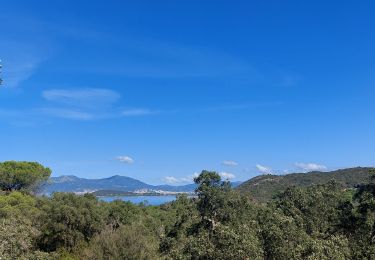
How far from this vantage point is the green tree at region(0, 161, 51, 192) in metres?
112

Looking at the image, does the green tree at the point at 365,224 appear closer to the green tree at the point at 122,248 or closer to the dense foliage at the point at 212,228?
the dense foliage at the point at 212,228

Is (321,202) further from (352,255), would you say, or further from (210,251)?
(210,251)

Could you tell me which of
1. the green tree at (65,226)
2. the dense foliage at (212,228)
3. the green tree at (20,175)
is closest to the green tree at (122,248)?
the dense foliage at (212,228)

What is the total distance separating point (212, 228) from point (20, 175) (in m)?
81.0

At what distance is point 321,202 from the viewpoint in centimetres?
5512

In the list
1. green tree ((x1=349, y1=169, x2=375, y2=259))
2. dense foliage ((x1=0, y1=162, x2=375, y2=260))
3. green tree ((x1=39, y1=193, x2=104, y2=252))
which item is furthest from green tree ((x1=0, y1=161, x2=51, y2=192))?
green tree ((x1=349, y1=169, x2=375, y2=259))

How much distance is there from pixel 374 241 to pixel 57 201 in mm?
47106

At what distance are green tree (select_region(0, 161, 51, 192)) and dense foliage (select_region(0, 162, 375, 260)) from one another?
24.5 meters

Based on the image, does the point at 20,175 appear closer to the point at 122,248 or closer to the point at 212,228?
the point at 122,248

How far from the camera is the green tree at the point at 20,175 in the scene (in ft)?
367

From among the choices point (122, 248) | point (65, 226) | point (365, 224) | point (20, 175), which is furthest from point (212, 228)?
point (20, 175)

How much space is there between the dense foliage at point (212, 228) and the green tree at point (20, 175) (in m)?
24.5

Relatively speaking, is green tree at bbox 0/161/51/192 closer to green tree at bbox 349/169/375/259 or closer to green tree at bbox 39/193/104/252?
green tree at bbox 39/193/104/252

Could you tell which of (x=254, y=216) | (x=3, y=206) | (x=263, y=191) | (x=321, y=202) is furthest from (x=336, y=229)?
(x=263, y=191)
